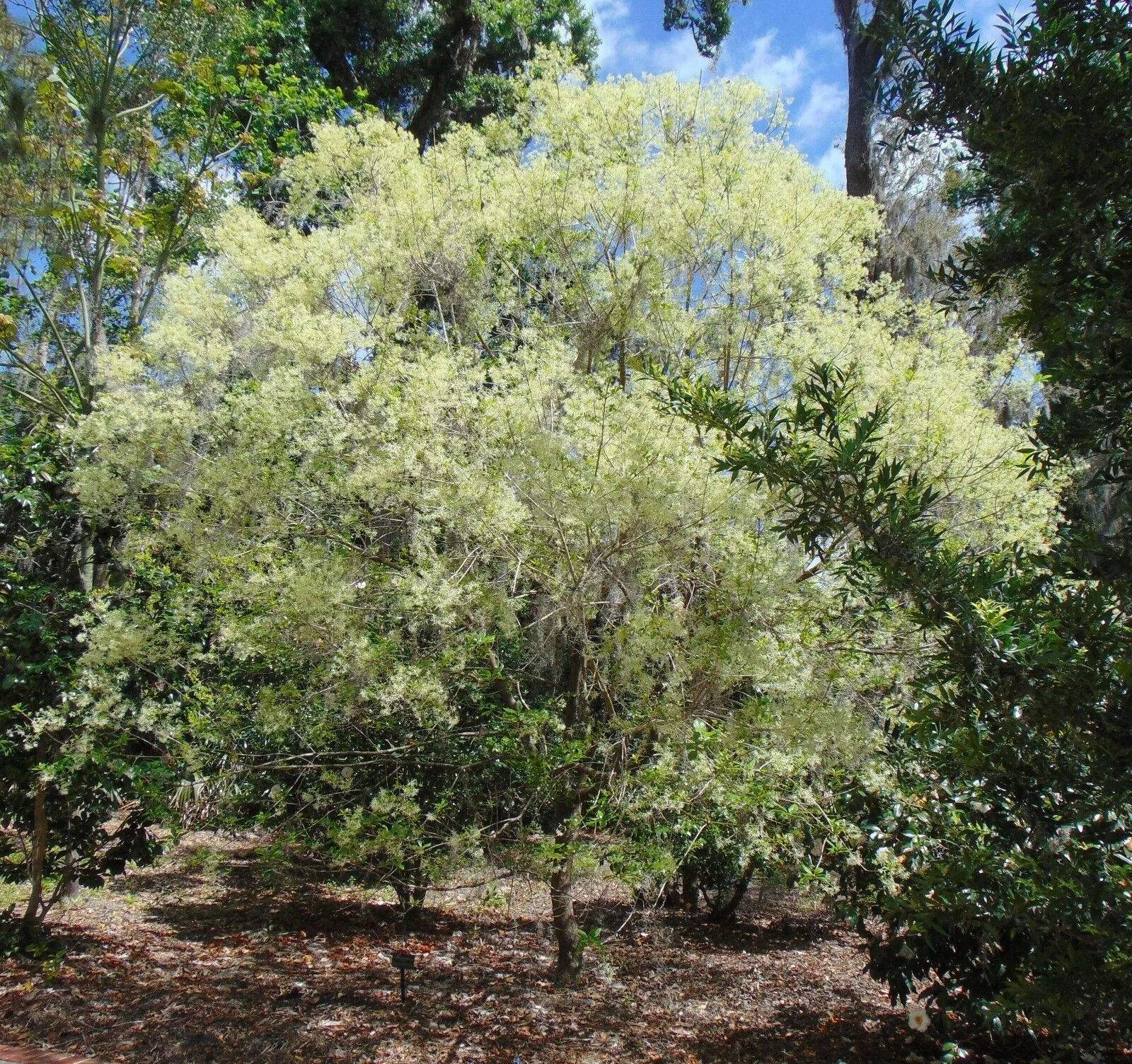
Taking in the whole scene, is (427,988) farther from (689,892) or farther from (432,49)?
(432,49)

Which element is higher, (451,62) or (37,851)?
(451,62)

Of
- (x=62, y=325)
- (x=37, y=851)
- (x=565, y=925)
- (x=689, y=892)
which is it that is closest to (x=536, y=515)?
(x=565, y=925)

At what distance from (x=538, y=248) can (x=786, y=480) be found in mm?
3658

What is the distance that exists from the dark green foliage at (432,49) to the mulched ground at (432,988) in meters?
10.8

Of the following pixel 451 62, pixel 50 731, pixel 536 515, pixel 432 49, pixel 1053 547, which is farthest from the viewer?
pixel 432 49

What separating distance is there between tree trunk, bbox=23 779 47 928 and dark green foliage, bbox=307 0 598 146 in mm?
10529

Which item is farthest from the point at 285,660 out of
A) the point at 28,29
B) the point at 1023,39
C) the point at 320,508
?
the point at 28,29

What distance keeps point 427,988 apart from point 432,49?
13.3 meters

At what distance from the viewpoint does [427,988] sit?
4.65 m

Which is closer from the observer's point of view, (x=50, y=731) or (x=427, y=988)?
(x=50, y=731)

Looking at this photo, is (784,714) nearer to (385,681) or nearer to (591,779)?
(591,779)

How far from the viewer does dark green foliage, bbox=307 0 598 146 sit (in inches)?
472

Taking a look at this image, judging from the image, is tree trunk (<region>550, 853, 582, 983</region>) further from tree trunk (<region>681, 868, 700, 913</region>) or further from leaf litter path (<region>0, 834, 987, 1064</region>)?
tree trunk (<region>681, 868, 700, 913</region>)

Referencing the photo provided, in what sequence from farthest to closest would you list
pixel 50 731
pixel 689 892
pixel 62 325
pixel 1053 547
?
pixel 62 325
pixel 689 892
pixel 50 731
pixel 1053 547
